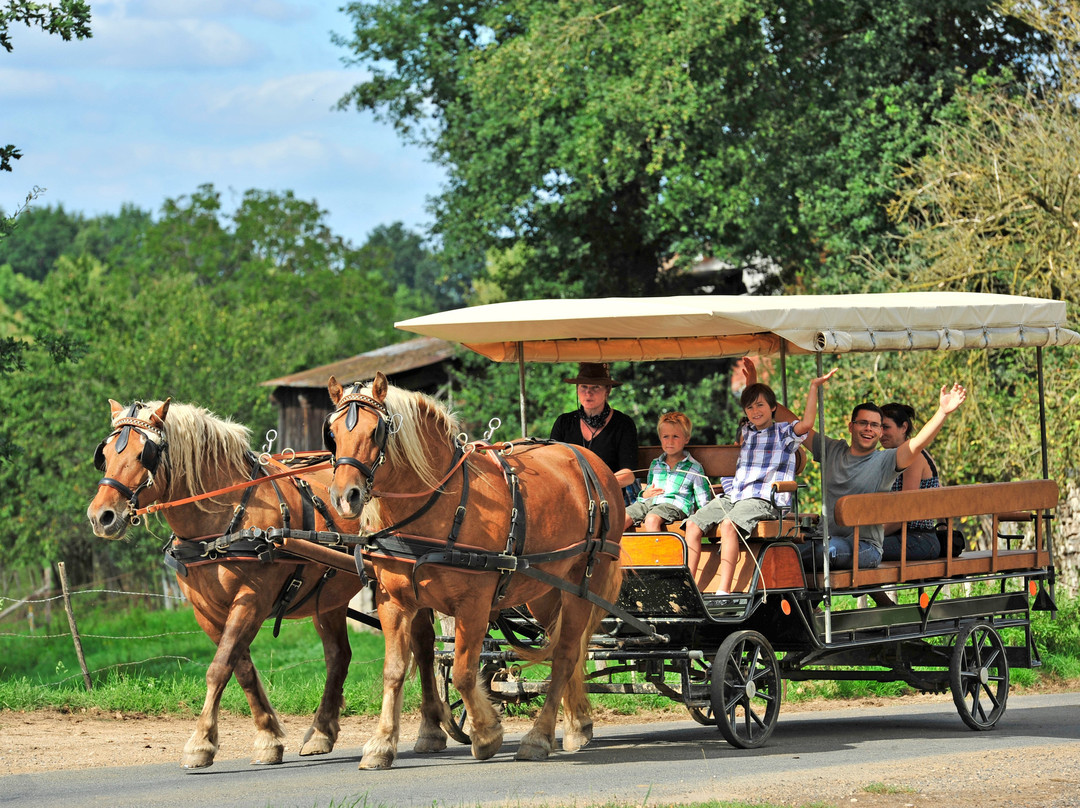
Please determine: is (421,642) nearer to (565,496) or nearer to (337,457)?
(565,496)

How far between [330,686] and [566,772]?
174 cm

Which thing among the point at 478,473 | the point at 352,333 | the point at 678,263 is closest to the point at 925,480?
the point at 478,473

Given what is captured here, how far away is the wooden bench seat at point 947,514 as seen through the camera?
812 centimetres

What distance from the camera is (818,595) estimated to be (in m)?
8.12

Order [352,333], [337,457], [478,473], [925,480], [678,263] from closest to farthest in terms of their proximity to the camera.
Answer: [337,457] < [478,473] < [925,480] < [678,263] < [352,333]

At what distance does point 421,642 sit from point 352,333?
1475 inches

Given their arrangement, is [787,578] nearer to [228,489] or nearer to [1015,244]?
[228,489]

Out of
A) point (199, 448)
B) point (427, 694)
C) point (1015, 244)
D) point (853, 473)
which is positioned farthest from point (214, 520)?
point (1015, 244)

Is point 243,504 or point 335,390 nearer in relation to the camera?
point 335,390

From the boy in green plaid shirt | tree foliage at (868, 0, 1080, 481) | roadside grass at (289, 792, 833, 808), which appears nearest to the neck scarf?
the boy in green plaid shirt

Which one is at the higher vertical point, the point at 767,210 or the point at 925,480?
the point at 767,210

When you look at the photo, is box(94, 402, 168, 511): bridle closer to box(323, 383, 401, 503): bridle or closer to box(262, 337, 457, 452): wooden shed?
box(323, 383, 401, 503): bridle

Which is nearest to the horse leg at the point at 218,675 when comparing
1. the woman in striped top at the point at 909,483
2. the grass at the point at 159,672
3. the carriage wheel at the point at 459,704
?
the carriage wheel at the point at 459,704

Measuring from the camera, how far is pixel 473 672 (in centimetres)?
721
